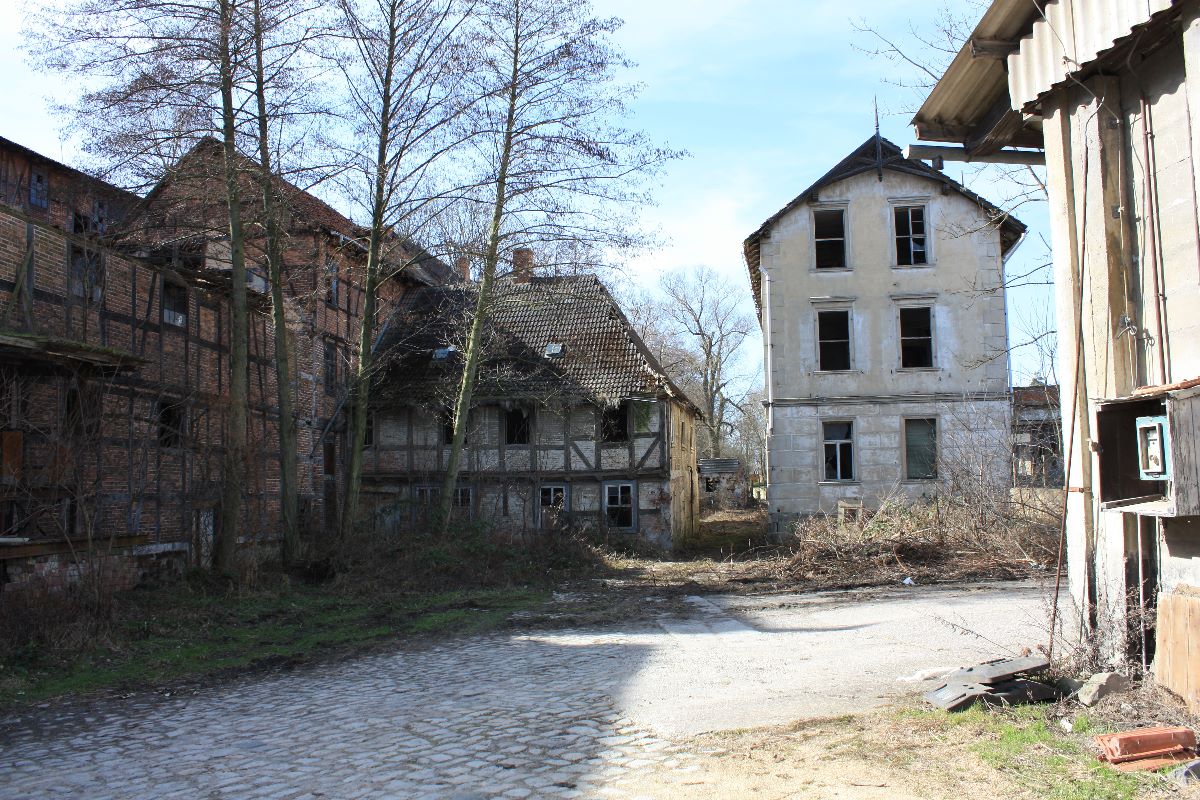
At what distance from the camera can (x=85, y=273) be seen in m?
15.1

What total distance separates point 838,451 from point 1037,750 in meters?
19.1

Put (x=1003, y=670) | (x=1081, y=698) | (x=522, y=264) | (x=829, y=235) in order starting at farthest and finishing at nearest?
1. (x=829, y=235)
2. (x=522, y=264)
3. (x=1003, y=670)
4. (x=1081, y=698)

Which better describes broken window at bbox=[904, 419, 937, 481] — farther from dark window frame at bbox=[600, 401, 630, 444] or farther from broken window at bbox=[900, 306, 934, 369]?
dark window frame at bbox=[600, 401, 630, 444]

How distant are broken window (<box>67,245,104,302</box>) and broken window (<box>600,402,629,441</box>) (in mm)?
13001

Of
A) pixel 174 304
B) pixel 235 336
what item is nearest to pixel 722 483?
pixel 174 304

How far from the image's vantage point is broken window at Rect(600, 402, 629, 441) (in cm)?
2509

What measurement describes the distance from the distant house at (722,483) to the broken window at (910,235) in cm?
1893

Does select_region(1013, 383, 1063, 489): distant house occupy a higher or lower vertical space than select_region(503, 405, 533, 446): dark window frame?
lower

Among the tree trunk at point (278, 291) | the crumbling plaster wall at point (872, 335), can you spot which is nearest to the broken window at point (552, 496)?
the crumbling plaster wall at point (872, 335)

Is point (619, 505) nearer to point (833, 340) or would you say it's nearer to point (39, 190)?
point (833, 340)

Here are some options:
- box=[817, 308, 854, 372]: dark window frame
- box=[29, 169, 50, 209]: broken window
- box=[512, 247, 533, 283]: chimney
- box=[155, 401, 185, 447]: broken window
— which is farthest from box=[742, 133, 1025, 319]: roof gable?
box=[29, 169, 50, 209]: broken window

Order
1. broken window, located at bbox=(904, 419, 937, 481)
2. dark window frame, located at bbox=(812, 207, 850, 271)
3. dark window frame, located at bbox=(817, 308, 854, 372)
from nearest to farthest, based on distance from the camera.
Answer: broken window, located at bbox=(904, 419, 937, 481), dark window frame, located at bbox=(817, 308, 854, 372), dark window frame, located at bbox=(812, 207, 850, 271)

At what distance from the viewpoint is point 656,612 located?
1357cm

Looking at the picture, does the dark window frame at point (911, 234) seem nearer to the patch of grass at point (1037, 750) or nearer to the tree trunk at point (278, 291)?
the tree trunk at point (278, 291)
